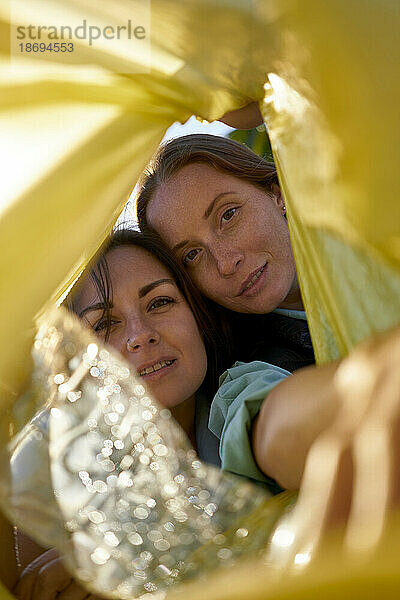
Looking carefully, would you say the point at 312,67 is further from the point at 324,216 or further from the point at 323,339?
the point at 323,339

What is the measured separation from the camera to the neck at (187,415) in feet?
3.89

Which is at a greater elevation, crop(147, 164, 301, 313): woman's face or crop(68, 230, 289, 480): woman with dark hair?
crop(147, 164, 301, 313): woman's face

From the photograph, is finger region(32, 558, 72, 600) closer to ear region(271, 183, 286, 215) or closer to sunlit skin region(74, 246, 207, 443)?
sunlit skin region(74, 246, 207, 443)

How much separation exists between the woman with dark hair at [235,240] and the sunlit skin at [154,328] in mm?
82

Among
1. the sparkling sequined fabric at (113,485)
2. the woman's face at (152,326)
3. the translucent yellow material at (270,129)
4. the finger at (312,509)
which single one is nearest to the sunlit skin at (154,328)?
the woman's face at (152,326)

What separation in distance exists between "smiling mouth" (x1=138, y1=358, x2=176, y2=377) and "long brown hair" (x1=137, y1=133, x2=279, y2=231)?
31 cm

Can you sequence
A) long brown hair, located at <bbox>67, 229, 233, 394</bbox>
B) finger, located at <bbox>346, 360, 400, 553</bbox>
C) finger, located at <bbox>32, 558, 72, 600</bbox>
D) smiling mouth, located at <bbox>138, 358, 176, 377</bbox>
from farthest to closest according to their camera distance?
long brown hair, located at <bbox>67, 229, 233, 394</bbox> < smiling mouth, located at <bbox>138, 358, 176, 377</bbox> < finger, located at <bbox>32, 558, 72, 600</bbox> < finger, located at <bbox>346, 360, 400, 553</bbox>

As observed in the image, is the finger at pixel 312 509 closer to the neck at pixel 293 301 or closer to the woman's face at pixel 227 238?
the woman's face at pixel 227 238

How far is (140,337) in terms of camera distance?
1.15m

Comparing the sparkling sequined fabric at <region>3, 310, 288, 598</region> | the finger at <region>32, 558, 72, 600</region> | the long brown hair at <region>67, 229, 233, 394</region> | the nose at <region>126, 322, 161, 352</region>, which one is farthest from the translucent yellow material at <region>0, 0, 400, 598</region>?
the long brown hair at <region>67, 229, 233, 394</region>

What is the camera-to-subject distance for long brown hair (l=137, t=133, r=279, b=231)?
1.32 meters

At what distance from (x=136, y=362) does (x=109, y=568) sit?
50 centimetres

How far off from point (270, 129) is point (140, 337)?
1.77 feet

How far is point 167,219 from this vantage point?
1.28 meters
